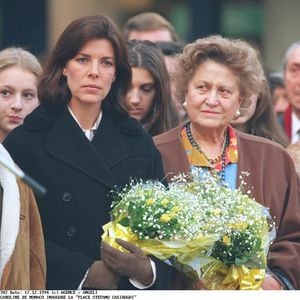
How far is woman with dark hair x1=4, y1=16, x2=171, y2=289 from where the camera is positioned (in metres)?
6.84

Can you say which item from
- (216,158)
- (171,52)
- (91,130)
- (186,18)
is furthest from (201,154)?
(186,18)

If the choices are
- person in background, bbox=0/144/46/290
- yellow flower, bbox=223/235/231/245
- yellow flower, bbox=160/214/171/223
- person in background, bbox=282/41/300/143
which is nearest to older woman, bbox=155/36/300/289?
yellow flower, bbox=223/235/231/245

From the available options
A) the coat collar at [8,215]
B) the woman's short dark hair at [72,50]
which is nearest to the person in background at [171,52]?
the woman's short dark hair at [72,50]

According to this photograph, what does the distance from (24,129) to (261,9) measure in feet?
41.2

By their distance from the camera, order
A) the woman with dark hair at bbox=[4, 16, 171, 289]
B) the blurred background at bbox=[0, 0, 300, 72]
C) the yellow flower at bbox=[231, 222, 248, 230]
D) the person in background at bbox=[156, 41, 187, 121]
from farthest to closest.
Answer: the blurred background at bbox=[0, 0, 300, 72]
the person in background at bbox=[156, 41, 187, 121]
the woman with dark hair at bbox=[4, 16, 171, 289]
the yellow flower at bbox=[231, 222, 248, 230]

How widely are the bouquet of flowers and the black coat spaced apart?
0.42ft

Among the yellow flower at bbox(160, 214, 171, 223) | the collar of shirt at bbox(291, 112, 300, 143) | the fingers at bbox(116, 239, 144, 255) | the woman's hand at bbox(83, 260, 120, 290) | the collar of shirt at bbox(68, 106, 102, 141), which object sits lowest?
the collar of shirt at bbox(291, 112, 300, 143)

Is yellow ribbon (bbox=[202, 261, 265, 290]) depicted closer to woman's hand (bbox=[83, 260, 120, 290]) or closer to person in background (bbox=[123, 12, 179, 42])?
woman's hand (bbox=[83, 260, 120, 290])

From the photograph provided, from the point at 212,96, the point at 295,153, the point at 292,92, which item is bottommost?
the point at 292,92

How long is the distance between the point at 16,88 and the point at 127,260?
155cm

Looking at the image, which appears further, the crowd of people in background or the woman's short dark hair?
the woman's short dark hair

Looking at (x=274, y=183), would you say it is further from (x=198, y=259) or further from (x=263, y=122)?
(x=263, y=122)

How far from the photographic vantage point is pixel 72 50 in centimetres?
704

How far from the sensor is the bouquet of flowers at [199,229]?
6.61 meters
